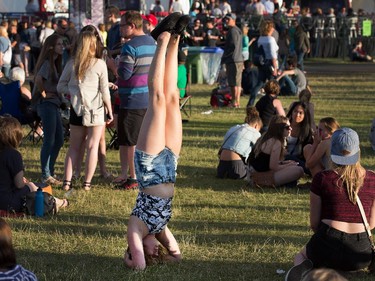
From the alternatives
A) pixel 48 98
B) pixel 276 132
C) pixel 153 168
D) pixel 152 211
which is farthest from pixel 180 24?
pixel 48 98

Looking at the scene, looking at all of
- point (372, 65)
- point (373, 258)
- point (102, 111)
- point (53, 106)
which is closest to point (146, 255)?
point (373, 258)

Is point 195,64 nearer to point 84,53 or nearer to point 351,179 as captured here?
point 84,53

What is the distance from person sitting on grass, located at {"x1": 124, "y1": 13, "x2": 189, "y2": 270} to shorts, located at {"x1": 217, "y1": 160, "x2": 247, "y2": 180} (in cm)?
455

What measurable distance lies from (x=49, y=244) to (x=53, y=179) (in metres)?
3.23

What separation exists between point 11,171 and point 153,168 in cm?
241

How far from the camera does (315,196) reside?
7.20 metres

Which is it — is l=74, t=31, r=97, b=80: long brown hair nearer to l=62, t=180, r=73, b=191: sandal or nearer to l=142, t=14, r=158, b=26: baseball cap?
l=62, t=180, r=73, b=191: sandal

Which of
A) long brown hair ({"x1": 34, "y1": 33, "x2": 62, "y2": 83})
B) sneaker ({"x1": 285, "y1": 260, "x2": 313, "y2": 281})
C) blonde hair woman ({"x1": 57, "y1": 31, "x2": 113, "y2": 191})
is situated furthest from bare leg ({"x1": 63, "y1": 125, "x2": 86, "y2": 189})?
sneaker ({"x1": 285, "y1": 260, "x2": 313, "y2": 281})

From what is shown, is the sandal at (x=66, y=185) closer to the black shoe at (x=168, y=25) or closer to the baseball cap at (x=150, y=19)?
the black shoe at (x=168, y=25)

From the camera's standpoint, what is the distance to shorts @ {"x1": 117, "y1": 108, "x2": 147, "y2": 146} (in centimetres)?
1092

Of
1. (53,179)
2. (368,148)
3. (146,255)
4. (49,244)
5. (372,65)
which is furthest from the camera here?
(372,65)

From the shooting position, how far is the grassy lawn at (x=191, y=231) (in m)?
Result: 7.54

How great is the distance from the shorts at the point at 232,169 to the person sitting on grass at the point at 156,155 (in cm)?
455

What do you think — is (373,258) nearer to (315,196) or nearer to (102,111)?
(315,196)
